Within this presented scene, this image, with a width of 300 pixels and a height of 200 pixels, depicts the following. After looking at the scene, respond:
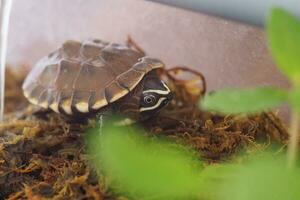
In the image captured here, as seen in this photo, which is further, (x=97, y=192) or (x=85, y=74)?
(x=85, y=74)

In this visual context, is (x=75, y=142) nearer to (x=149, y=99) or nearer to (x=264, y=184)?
(x=149, y=99)

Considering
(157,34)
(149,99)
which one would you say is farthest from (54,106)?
(157,34)

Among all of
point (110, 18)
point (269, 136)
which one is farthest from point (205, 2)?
point (110, 18)

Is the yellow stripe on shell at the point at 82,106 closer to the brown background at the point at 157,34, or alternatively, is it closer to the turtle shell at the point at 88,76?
the turtle shell at the point at 88,76

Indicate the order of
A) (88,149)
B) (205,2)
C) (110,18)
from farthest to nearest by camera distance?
(110,18)
(88,149)
(205,2)

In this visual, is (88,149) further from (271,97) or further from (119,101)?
(271,97)

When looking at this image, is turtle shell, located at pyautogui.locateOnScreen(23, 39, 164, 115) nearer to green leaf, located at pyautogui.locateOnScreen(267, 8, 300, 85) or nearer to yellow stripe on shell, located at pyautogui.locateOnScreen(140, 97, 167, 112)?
yellow stripe on shell, located at pyautogui.locateOnScreen(140, 97, 167, 112)
